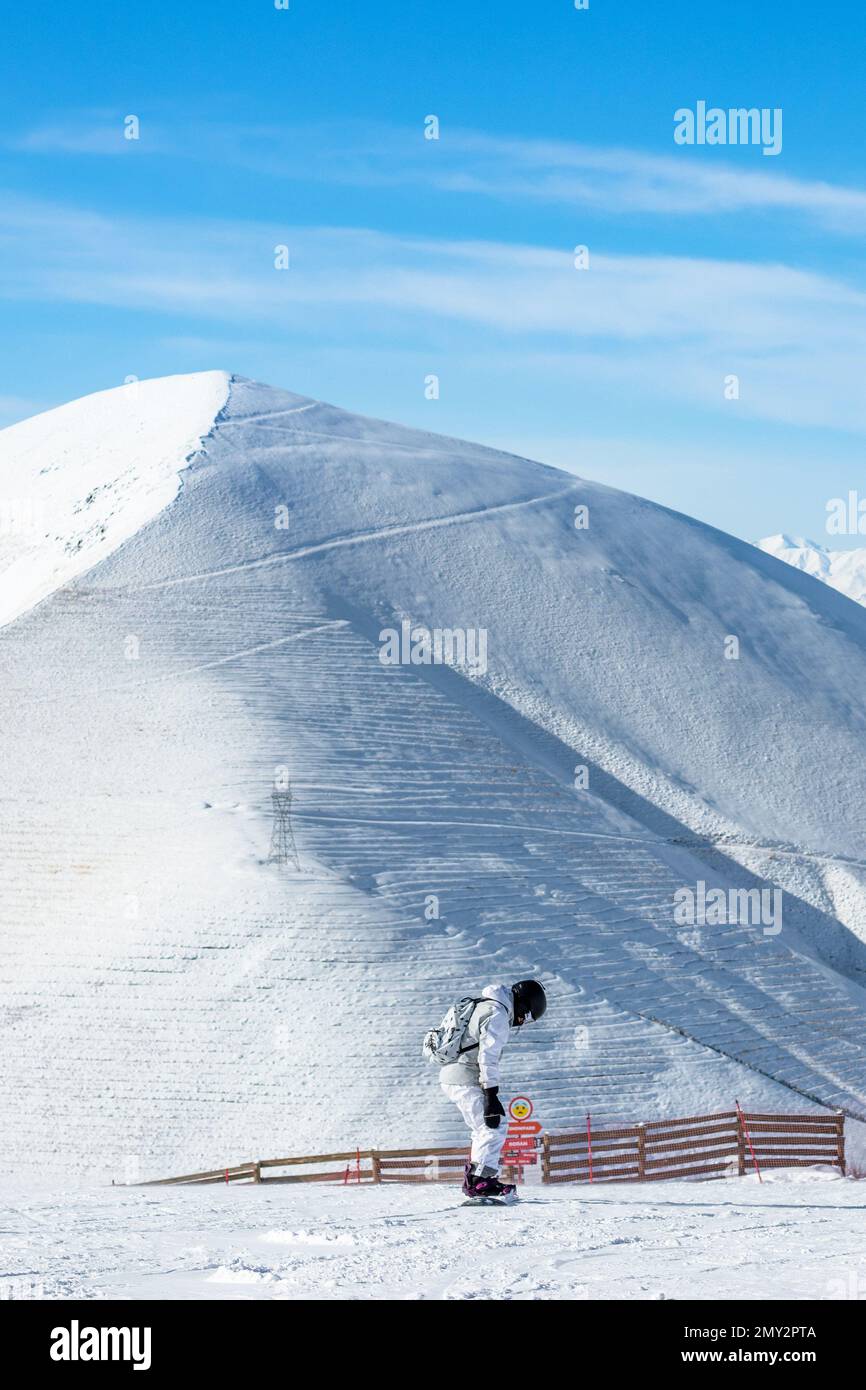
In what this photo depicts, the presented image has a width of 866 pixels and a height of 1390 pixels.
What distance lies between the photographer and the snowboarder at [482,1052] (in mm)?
13789

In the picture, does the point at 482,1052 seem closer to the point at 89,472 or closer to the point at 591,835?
the point at 591,835

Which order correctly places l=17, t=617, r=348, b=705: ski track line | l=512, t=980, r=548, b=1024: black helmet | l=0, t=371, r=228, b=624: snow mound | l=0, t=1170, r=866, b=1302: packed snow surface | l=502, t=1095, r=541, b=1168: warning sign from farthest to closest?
l=0, t=371, r=228, b=624: snow mound
l=17, t=617, r=348, b=705: ski track line
l=502, t=1095, r=541, b=1168: warning sign
l=512, t=980, r=548, b=1024: black helmet
l=0, t=1170, r=866, b=1302: packed snow surface

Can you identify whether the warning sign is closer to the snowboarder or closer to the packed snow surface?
the packed snow surface

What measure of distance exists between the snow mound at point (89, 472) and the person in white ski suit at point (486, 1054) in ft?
144

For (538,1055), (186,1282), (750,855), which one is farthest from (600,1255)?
(750,855)

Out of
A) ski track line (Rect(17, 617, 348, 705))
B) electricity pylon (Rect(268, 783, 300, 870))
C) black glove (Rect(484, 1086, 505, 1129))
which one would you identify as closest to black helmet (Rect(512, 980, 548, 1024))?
black glove (Rect(484, 1086, 505, 1129))

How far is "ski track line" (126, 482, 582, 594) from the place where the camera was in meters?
56.8

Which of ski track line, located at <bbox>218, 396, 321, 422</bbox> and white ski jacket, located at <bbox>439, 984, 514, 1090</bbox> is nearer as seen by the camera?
white ski jacket, located at <bbox>439, 984, 514, 1090</bbox>

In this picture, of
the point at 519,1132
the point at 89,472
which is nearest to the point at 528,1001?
the point at 519,1132

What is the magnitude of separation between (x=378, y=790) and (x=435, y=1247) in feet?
110

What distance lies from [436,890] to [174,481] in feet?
101

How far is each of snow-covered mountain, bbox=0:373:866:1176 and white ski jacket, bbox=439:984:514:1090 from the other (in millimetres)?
18355

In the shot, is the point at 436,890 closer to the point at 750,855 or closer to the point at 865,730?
the point at 750,855

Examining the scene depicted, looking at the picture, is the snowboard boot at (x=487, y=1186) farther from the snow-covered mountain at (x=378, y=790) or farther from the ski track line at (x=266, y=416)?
the ski track line at (x=266, y=416)
